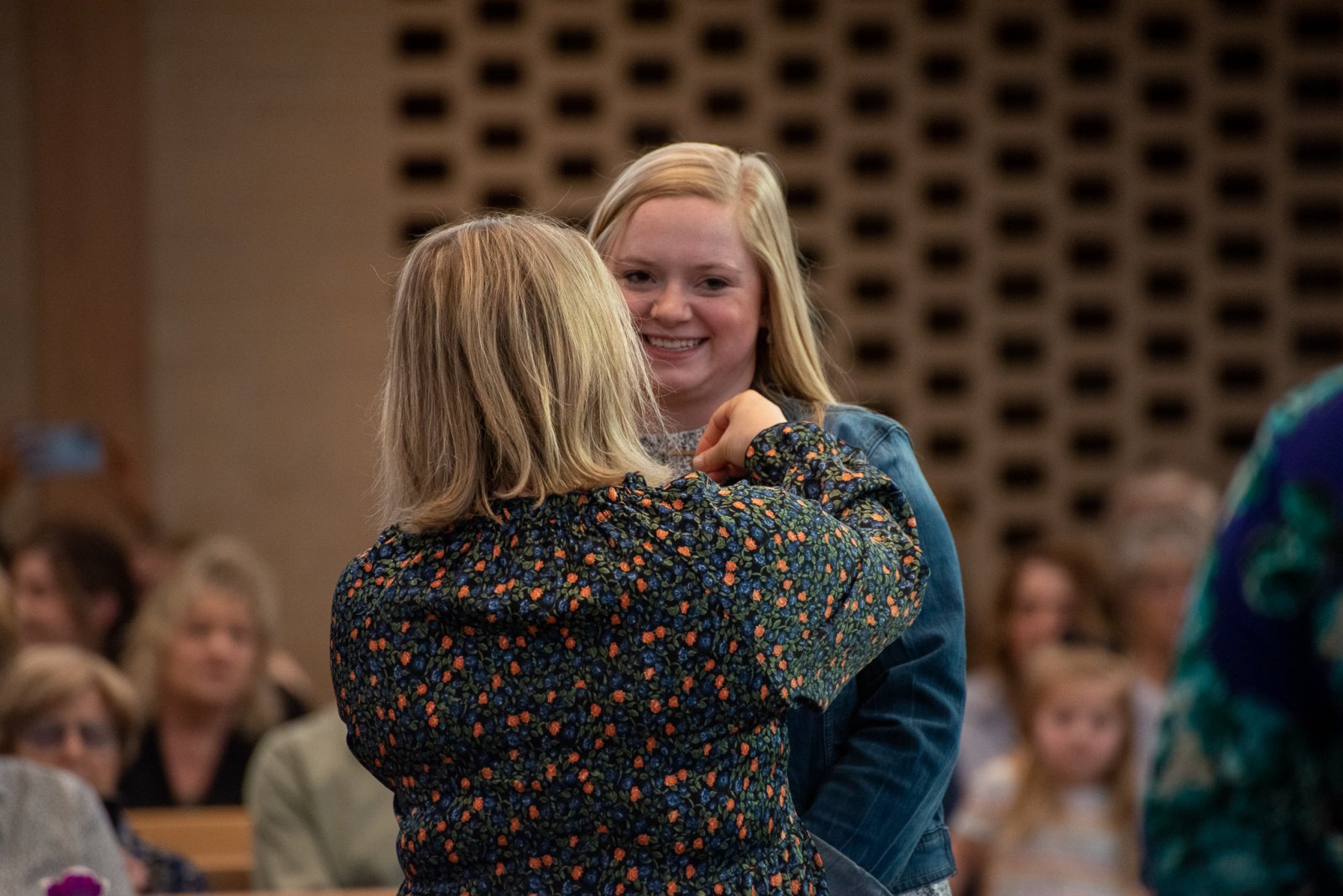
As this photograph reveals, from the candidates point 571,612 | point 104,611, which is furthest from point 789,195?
point 571,612

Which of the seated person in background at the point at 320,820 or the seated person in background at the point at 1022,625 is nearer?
the seated person in background at the point at 320,820

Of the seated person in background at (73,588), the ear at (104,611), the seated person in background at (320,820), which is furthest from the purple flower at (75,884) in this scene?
the ear at (104,611)

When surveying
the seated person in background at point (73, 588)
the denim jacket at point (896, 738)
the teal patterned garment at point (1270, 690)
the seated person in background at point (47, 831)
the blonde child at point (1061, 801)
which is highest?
the teal patterned garment at point (1270, 690)

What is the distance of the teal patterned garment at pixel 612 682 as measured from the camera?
1.72m

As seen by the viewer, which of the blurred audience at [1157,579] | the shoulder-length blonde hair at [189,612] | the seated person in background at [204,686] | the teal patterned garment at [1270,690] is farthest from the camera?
the blurred audience at [1157,579]

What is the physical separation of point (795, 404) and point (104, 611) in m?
4.91

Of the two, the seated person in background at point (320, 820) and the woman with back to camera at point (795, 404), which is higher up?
the woman with back to camera at point (795, 404)

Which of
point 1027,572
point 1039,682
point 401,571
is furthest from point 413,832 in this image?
point 1027,572

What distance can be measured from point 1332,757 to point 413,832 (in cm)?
93

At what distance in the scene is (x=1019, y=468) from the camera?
11.4m

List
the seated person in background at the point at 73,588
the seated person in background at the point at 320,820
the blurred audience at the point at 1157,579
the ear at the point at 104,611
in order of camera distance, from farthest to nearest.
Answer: the ear at the point at 104,611, the seated person in background at the point at 73,588, the blurred audience at the point at 1157,579, the seated person in background at the point at 320,820

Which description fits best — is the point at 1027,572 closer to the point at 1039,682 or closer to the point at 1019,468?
the point at 1039,682

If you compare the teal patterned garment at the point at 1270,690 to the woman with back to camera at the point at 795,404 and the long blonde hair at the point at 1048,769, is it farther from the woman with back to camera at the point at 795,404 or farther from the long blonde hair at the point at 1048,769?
Result: the long blonde hair at the point at 1048,769

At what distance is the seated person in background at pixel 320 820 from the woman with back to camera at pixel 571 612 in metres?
2.70
